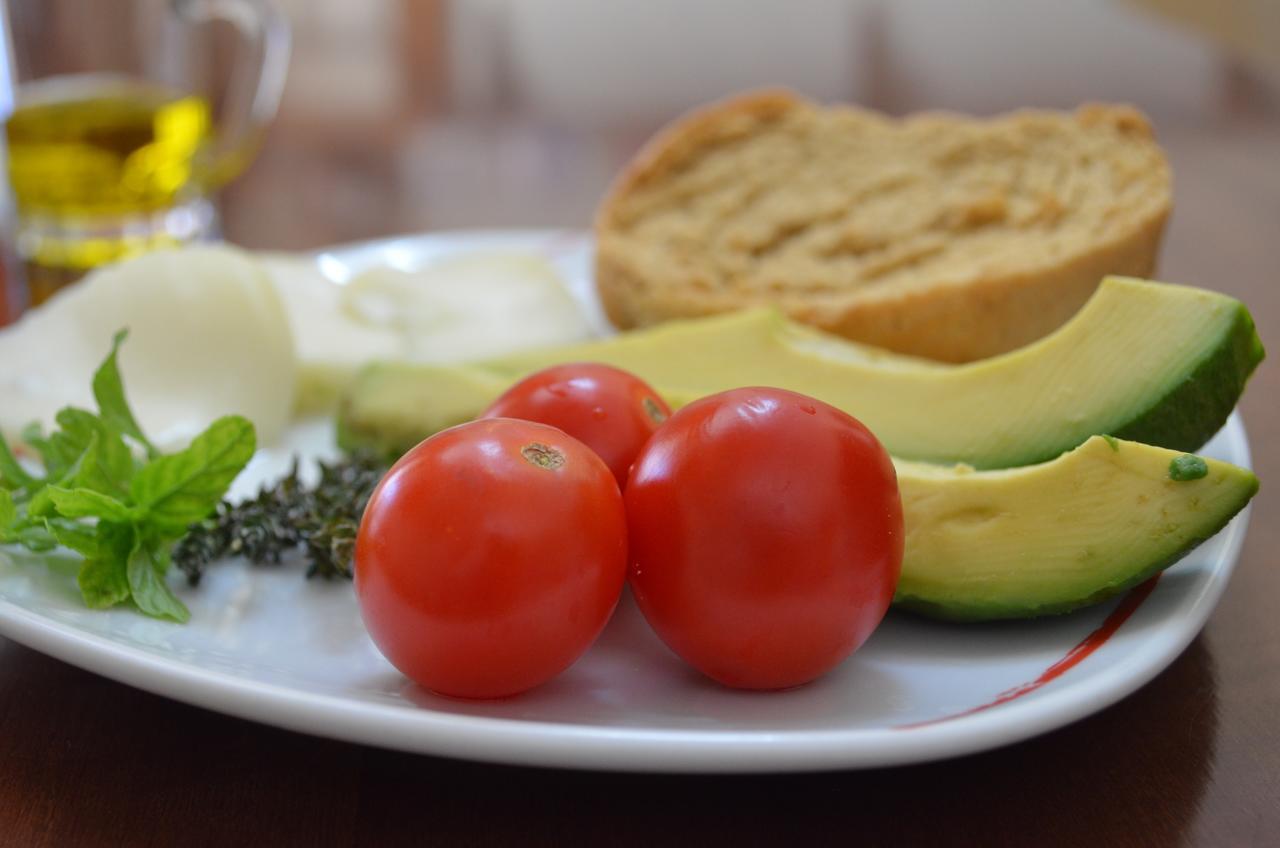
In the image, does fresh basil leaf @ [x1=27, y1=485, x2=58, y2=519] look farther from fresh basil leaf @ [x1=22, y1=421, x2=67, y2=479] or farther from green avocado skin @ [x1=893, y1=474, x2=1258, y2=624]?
green avocado skin @ [x1=893, y1=474, x2=1258, y2=624]

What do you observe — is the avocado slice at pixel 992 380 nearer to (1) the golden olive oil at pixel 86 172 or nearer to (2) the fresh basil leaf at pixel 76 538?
(2) the fresh basil leaf at pixel 76 538

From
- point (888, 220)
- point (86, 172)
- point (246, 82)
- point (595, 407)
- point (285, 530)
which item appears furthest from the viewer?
point (246, 82)

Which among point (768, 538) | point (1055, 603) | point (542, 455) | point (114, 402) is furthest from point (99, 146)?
point (1055, 603)

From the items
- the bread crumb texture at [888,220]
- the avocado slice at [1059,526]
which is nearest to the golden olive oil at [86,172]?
the bread crumb texture at [888,220]

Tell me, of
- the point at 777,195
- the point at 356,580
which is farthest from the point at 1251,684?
the point at 777,195

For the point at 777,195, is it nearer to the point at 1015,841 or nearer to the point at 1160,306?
the point at 1160,306

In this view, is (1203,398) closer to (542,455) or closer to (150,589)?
(542,455)
